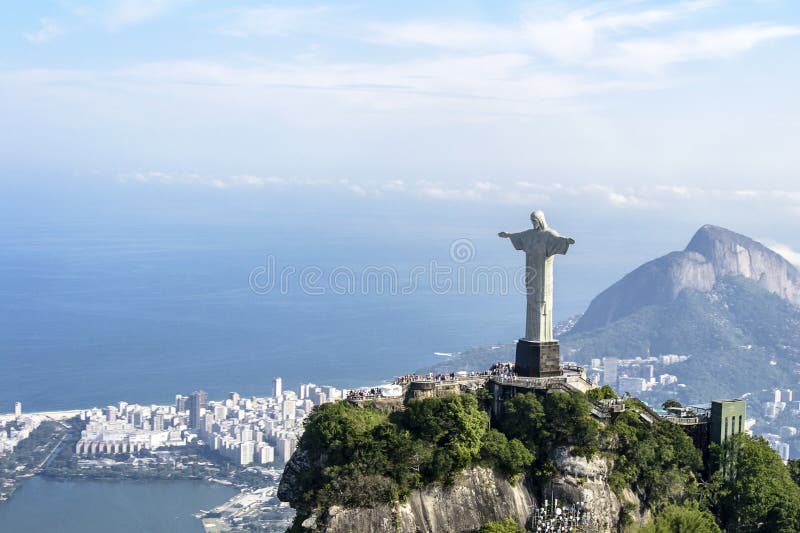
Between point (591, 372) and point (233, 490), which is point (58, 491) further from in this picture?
point (591, 372)

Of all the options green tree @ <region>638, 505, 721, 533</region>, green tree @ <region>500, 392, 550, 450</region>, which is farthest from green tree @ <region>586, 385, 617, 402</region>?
green tree @ <region>638, 505, 721, 533</region>

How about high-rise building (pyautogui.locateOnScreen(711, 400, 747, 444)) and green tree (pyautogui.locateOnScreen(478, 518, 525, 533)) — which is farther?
high-rise building (pyautogui.locateOnScreen(711, 400, 747, 444))

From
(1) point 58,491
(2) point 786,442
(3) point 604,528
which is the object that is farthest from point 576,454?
(2) point 786,442

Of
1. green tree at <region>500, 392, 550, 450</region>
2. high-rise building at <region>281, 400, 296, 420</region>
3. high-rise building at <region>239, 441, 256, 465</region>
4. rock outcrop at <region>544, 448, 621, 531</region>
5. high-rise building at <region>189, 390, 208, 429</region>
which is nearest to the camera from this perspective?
rock outcrop at <region>544, 448, 621, 531</region>

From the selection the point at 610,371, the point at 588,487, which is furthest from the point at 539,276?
the point at 610,371

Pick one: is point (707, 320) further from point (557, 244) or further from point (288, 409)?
point (557, 244)

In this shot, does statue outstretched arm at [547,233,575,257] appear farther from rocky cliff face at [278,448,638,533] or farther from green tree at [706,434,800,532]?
green tree at [706,434,800,532]
